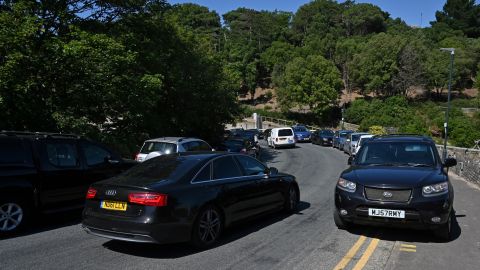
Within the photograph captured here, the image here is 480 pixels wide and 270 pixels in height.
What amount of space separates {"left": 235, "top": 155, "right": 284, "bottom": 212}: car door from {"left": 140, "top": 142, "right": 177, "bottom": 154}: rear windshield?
526 cm

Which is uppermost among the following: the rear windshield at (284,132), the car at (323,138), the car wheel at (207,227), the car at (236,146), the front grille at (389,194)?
the front grille at (389,194)

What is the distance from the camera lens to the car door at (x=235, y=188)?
7812 millimetres

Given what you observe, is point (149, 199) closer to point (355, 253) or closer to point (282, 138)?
point (355, 253)

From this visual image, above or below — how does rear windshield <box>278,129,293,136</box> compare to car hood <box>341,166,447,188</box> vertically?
below

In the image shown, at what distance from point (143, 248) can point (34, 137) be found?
308 centimetres

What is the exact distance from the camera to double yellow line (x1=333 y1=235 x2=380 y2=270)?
6.51m

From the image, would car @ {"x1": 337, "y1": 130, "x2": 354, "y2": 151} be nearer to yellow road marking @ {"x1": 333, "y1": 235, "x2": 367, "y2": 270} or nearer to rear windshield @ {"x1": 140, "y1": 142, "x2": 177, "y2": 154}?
rear windshield @ {"x1": 140, "y1": 142, "x2": 177, "y2": 154}

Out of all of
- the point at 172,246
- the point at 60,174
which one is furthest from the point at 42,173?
the point at 172,246

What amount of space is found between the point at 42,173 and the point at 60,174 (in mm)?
374

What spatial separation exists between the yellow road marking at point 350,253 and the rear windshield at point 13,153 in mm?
5505

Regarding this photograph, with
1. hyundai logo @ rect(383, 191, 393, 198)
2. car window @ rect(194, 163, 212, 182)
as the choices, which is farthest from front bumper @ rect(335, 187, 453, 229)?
car window @ rect(194, 163, 212, 182)

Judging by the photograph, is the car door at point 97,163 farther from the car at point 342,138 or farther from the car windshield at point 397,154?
the car at point 342,138

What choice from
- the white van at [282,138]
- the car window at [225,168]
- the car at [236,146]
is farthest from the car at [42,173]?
the white van at [282,138]

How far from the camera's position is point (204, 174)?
7.60 metres
